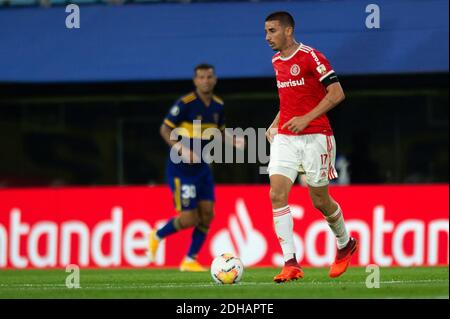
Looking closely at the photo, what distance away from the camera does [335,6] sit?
1664 centimetres

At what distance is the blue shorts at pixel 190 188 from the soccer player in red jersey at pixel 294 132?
351cm

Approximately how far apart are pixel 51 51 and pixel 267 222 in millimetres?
5121

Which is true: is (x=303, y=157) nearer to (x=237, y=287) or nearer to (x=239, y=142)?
(x=237, y=287)

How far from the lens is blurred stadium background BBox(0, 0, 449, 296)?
1432 cm

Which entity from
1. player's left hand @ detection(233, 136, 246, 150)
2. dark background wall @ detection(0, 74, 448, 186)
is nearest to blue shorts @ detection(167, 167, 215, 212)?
player's left hand @ detection(233, 136, 246, 150)

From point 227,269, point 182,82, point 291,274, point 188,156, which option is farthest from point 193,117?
point 182,82

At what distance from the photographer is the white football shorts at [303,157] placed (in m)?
8.97

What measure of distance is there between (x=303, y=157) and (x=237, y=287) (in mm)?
1167

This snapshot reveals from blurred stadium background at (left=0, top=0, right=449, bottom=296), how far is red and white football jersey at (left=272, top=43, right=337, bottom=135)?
17.1 ft

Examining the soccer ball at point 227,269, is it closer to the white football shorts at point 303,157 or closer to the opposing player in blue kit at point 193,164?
the white football shorts at point 303,157

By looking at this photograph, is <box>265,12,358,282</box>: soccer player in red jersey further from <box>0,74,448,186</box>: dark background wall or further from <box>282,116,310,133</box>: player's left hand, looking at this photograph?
<box>0,74,448,186</box>: dark background wall

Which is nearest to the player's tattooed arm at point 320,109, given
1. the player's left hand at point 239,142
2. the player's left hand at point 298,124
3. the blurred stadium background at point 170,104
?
the player's left hand at point 298,124

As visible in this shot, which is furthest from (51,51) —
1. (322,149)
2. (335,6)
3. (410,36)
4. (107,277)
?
(322,149)

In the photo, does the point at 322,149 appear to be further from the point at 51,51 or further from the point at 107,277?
the point at 51,51
